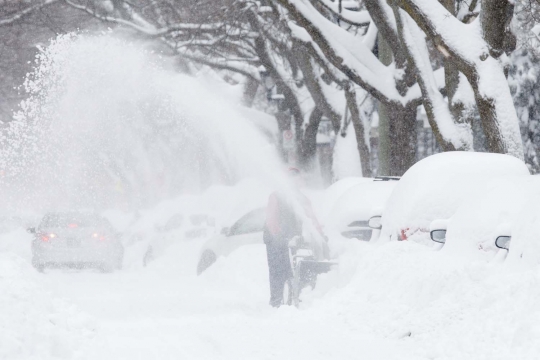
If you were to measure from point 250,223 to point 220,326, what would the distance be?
8171 mm

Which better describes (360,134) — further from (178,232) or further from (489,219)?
(489,219)

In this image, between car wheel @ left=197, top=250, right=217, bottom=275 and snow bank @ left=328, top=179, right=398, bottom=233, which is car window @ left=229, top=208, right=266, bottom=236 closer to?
car wheel @ left=197, top=250, right=217, bottom=275

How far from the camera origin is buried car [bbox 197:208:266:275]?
1588cm

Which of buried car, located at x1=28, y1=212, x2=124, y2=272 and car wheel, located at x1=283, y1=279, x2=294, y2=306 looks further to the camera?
buried car, located at x1=28, y1=212, x2=124, y2=272

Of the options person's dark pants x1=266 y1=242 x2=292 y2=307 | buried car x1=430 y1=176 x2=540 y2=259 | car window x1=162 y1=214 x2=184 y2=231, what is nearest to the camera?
buried car x1=430 y1=176 x2=540 y2=259

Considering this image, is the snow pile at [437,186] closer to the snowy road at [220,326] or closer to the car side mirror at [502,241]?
the snowy road at [220,326]

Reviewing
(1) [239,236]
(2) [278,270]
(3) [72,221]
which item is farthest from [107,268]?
(2) [278,270]

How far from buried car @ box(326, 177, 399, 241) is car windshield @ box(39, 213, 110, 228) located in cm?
695

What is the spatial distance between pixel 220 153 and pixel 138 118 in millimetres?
8746

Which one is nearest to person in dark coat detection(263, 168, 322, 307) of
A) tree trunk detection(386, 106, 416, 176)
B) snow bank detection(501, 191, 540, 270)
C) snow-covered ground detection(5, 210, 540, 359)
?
snow-covered ground detection(5, 210, 540, 359)

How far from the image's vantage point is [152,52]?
958 inches

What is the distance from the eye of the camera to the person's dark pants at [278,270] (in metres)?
11.4

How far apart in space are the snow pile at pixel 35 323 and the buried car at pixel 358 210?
19.5ft

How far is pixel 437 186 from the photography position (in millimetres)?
9672
